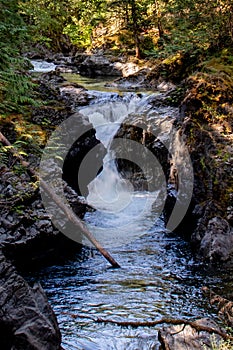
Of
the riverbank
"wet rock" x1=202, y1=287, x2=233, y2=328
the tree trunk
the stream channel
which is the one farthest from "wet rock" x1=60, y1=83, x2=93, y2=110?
"wet rock" x1=202, y1=287, x2=233, y2=328

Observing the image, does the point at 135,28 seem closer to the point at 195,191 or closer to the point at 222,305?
the point at 195,191

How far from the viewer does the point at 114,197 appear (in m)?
10.6

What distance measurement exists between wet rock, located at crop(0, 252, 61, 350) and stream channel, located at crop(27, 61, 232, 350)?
2.18 feet

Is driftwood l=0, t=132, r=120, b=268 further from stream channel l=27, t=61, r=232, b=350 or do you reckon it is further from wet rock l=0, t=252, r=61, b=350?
wet rock l=0, t=252, r=61, b=350

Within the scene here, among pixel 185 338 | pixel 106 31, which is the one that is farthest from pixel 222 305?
pixel 106 31

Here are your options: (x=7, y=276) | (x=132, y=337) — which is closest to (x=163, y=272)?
(x=132, y=337)

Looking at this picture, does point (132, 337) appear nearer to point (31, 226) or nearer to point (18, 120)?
point (31, 226)

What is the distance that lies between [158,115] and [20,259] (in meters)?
6.42

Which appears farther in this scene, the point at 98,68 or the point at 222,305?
the point at 98,68

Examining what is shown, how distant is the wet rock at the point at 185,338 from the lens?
3771mm

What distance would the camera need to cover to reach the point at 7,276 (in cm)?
408

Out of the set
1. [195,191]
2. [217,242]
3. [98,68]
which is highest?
[98,68]

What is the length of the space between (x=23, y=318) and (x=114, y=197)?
6922 millimetres

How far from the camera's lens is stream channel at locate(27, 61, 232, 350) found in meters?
4.58
